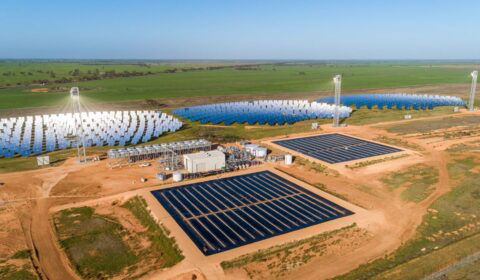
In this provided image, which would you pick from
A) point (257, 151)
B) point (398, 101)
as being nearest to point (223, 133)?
point (257, 151)

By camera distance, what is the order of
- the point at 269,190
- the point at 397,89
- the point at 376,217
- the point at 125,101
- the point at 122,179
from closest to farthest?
1. the point at 376,217
2. the point at 269,190
3. the point at 122,179
4. the point at 125,101
5. the point at 397,89

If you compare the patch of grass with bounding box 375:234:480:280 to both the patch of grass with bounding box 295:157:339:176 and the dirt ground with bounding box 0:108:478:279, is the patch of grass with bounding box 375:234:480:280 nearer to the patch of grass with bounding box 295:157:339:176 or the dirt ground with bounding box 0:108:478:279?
the dirt ground with bounding box 0:108:478:279

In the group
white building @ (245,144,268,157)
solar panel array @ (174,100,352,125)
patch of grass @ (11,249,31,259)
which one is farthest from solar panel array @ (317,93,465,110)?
patch of grass @ (11,249,31,259)

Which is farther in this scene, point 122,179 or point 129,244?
point 122,179

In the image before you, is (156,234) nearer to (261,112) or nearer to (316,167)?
(316,167)

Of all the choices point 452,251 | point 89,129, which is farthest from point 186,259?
point 89,129

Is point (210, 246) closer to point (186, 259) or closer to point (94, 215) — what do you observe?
point (186, 259)
